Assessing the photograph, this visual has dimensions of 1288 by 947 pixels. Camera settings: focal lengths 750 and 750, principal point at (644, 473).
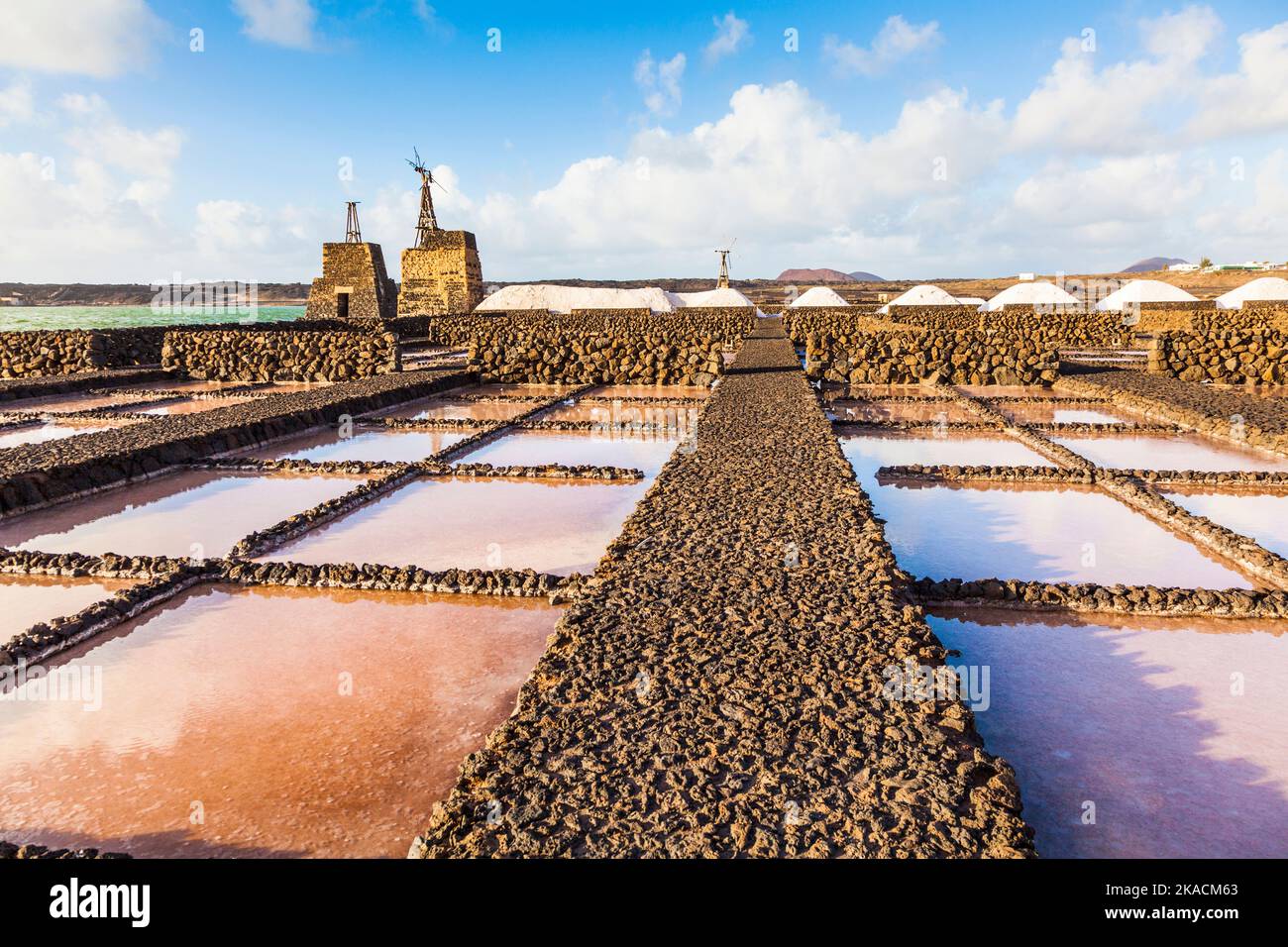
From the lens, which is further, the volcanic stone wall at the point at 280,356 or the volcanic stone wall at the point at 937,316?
the volcanic stone wall at the point at 937,316

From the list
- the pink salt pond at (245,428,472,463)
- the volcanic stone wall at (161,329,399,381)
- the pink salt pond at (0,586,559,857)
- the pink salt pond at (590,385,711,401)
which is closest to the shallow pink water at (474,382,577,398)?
the pink salt pond at (590,385,711,401)

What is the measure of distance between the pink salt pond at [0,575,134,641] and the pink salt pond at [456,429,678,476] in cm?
423

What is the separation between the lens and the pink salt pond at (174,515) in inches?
227

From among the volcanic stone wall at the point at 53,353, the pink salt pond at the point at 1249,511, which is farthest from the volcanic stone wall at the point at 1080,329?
the volcanic stone wall at the point at 53,353

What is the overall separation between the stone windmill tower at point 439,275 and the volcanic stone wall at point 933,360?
24281 mm

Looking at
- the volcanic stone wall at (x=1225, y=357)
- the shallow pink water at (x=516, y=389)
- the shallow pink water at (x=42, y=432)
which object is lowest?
the shallow pink water at (x=42, y=432)

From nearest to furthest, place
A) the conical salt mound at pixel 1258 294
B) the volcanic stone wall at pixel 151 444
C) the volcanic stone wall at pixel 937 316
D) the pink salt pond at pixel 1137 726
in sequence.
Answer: the pink salt pond at pixel 1137 726 → the volcanic stone wall at pixel 151 444 → the volcanic stone wall at pixel 937 316 → the conical salt mound at pixel 1258 294

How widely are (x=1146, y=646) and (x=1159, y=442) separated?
7284mm

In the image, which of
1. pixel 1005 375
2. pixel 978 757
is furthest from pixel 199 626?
pixel 1005 375

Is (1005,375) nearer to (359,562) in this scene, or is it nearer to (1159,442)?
(1159,442)

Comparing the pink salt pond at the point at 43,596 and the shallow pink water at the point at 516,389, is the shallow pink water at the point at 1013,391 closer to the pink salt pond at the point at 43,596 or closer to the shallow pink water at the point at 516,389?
the shallow pink water at the point at 516,389

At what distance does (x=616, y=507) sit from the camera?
22.1 ft

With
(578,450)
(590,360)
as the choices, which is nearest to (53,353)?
(590,360)

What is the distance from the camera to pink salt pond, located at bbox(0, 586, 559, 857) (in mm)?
2592
